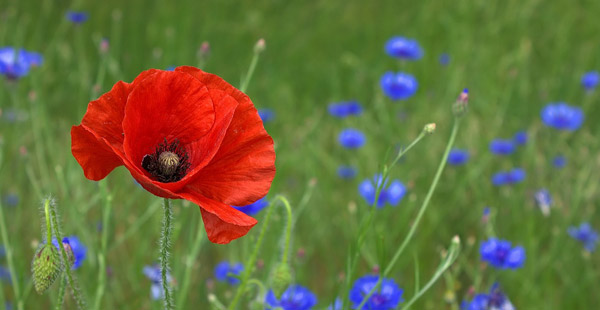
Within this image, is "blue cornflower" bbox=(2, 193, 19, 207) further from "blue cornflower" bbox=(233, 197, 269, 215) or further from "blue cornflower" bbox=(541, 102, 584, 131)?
"blue cornflower" bbox=(541, 102, 584, 131)

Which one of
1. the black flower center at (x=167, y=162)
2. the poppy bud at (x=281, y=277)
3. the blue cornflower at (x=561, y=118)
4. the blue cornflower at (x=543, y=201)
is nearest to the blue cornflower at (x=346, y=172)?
the blue cornflower at (x=543, y=201)

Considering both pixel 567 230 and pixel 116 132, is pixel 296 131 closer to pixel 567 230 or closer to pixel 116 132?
pixel 567 230

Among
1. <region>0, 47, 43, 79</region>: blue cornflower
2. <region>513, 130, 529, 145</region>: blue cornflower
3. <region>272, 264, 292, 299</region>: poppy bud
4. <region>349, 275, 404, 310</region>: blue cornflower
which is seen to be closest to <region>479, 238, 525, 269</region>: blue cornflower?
<region>349, 275, 404, 310</region>: blue cornflower

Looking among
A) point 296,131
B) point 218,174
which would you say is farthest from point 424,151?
point 218,174

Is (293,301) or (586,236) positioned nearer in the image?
(293,301)

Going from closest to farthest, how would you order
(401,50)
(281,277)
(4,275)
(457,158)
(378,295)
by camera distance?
(281,277) < (378,295) < (4,275) < (457,158) < (401,50)

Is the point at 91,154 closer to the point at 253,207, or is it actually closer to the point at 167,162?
the point at 167,162

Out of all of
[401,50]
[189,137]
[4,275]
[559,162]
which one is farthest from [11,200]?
[559,162]
